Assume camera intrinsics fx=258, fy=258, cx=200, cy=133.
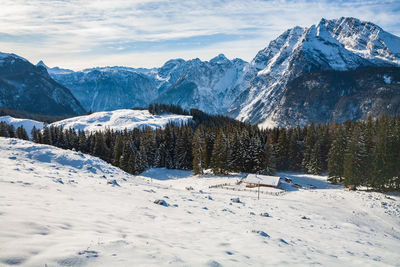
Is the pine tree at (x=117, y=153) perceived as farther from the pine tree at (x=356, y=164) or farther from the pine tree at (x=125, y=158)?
the pine tree at (x=356, y=164)

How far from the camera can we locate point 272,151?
77.3 m

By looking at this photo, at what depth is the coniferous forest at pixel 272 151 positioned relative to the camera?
5811cm

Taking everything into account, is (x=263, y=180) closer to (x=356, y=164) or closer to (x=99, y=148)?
(x=356, y=164)

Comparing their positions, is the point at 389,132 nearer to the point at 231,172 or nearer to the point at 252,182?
the point at 252,182

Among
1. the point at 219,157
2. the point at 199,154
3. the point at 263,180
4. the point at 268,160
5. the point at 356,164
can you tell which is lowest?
the point at 263,180

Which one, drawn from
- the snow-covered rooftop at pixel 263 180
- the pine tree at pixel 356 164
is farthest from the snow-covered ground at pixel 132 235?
the pine tree at pixel 356 164

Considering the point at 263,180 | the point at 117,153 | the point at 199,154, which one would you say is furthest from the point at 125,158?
the point at 263,180

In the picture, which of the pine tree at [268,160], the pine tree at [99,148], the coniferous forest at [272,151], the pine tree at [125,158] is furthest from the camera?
the pine tree at [99,148]

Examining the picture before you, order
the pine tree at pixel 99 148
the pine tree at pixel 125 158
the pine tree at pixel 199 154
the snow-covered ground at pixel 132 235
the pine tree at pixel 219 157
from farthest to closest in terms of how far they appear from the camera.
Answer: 1. the pine tree at pixel 99 148
2. the pine tree at pixel 125 158
3. the pine tree at pixel 199 154
4. the pine tree at pixel 219 157
5. the snow-covered ground at pixel 132 235

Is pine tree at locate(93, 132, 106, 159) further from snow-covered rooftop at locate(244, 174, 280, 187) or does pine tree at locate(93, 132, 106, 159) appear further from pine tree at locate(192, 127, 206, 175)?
snow-covered rooftop at locate(244, 174, 280, 187)

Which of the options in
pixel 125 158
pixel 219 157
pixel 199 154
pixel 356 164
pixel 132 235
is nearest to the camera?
pixel 132 235

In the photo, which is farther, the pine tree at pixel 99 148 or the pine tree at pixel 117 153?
the pine tree at pixel 99 148

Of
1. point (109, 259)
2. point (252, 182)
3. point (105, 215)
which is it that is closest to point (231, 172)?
point (252, 182)

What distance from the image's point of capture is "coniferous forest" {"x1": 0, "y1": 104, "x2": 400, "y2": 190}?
58106mm
